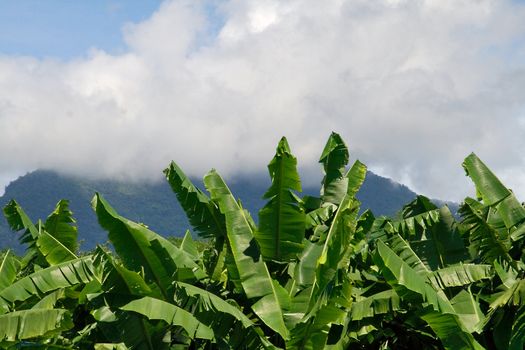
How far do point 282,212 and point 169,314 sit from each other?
2.47 m

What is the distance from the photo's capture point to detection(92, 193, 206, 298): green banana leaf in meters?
11.6

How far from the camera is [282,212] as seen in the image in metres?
12.0

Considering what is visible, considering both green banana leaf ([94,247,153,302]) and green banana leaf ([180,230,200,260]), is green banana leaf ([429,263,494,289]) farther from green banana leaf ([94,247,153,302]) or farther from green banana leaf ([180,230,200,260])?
green banana leaf ([180,230,200,260])

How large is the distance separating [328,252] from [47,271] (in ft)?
14.7

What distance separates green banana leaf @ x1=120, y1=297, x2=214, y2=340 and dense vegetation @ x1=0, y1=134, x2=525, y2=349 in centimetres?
2

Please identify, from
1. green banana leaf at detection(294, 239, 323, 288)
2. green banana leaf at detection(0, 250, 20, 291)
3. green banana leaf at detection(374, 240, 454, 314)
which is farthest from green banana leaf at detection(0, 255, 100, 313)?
green banana leaf at detection(374, 240, 454, 314)

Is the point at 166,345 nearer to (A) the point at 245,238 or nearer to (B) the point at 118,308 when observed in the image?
(B) the point at 118,308

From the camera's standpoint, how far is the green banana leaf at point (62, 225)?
15.7 meters

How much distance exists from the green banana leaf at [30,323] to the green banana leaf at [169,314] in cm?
120

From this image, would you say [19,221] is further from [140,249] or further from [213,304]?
[213,304]

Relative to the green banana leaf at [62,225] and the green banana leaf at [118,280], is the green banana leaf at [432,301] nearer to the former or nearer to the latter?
the green banana leaf at [118,280]

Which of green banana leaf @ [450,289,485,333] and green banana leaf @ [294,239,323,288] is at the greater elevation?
green banana leaf @ [294,239,323,288]

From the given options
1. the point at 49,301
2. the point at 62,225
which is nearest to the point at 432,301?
the point at 49,301

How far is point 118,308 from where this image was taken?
38.2 ft
